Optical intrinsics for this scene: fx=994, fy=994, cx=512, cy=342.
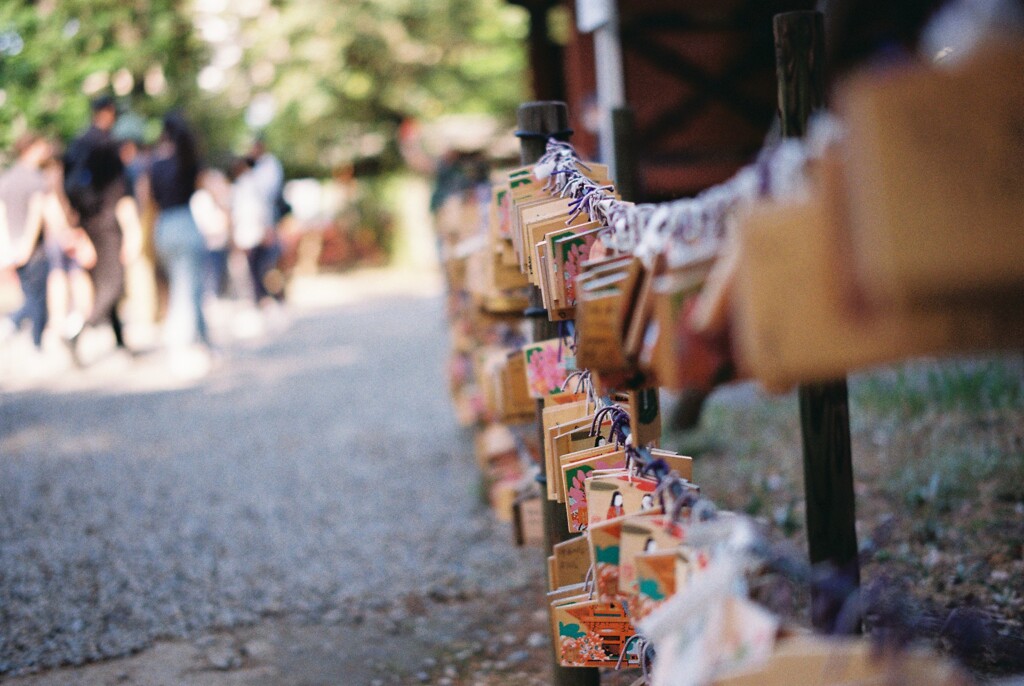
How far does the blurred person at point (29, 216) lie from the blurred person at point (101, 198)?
27 centimetres

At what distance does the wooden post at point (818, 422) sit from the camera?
6.95 feet

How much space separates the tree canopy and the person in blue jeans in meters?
7.32

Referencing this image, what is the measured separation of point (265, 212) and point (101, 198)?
305cm

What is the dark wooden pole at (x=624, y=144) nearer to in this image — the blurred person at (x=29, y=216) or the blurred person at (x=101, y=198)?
the blurred person at (x=101, y=198)

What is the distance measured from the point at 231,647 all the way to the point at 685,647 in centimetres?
271

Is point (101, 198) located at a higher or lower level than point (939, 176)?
higher

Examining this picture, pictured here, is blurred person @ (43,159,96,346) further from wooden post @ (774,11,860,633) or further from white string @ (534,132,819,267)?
white string @ (534,132,819,267)

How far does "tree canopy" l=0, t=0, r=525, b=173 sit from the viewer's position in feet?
63.2

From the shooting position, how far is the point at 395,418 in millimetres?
7812

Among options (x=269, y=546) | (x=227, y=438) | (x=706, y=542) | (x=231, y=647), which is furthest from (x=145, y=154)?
(x=706, y=542)

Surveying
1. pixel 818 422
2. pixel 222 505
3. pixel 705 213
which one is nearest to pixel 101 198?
pixel 222 505

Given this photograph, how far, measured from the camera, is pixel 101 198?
30.7ft

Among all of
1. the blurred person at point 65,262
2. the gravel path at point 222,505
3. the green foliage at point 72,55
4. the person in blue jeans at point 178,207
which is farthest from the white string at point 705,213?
the blurred person at point 65,262

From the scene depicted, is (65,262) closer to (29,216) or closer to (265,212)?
(29,216)
